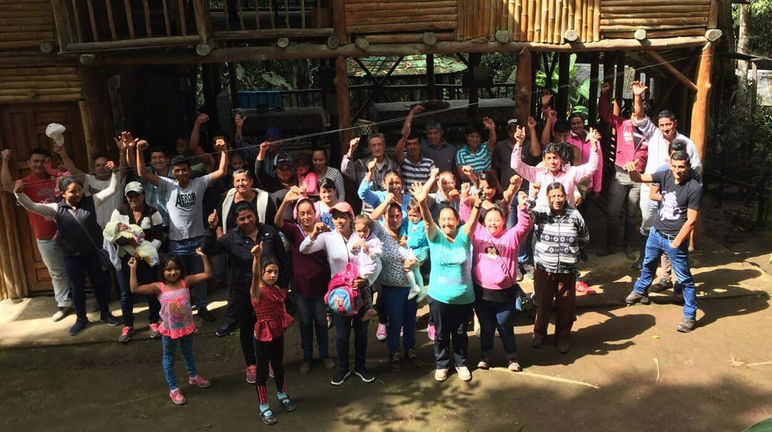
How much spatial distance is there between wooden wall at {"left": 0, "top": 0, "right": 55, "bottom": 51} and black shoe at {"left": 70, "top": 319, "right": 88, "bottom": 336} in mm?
3179

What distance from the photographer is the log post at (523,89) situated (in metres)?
8.42

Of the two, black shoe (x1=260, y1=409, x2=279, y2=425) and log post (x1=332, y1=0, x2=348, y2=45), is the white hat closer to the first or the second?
log post (x1=332, y1=0, x2=348, y2=45)

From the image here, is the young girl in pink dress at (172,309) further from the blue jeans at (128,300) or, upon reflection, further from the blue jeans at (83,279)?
the blue jeans at (83,279)

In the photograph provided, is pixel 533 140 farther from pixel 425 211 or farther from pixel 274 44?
pixel 274 44

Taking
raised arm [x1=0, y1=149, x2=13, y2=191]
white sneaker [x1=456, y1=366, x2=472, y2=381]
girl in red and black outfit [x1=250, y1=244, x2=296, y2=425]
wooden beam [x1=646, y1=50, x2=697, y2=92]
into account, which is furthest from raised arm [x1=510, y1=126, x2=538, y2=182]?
raised arm [x1=0, y1=149, x2=13, y2=191]

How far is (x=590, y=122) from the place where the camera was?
1216 cm

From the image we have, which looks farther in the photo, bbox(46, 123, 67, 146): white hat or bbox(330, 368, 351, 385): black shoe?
bbox(46, 123, 67, 146): white hat

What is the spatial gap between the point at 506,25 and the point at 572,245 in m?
3.29

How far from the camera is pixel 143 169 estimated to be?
687 cm

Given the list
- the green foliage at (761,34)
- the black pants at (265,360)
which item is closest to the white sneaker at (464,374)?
the black pants at (265,360)

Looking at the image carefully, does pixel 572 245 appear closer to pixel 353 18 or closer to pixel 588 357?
pixel 588 357

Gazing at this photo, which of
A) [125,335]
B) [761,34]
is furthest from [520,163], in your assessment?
[761,34]

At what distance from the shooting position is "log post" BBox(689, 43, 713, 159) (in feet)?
28.2

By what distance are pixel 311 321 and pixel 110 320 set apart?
2719 mm
